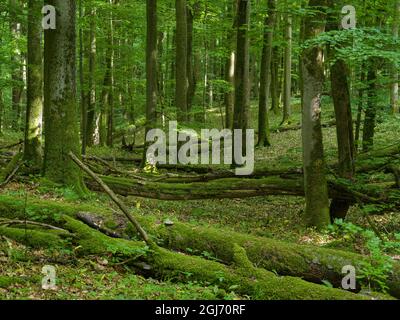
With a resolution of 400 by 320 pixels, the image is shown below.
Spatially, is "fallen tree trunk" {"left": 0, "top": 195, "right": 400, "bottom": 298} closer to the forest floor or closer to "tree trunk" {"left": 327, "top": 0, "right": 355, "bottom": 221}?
the forest floor

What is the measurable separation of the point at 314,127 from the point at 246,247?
4016mm

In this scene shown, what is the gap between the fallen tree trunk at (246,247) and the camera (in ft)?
22.2

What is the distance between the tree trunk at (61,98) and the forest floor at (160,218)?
60 centimetres

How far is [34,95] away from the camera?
12586mm

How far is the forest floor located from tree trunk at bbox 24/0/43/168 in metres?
1.66

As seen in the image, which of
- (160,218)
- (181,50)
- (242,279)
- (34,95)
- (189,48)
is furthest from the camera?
(189,48)

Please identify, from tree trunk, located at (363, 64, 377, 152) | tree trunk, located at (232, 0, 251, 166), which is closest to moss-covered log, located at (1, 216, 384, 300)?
tree trunk, located at (363, 64, 377, 152)

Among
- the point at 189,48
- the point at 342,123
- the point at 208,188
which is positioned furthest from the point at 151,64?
the point at 189,48

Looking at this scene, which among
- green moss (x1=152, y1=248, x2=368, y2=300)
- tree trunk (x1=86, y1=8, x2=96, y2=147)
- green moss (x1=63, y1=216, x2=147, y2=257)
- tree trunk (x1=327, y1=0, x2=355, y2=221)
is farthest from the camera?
tree trunk (x1=86, y1=8, x2=96, y2=147)

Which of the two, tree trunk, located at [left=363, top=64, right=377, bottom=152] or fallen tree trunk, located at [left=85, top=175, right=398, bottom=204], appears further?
tree trunk, located at [left=363, top=64, right=377, bottom=152]

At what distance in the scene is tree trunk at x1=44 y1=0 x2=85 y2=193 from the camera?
10.1 metres

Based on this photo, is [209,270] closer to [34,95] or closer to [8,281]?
[8,281]
